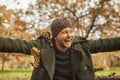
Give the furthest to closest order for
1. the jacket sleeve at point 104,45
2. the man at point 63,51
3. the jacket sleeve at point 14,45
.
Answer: the jacket sleeve at point 104,45 < the man at point 63,51 < the jacket sleeve at point 14,45

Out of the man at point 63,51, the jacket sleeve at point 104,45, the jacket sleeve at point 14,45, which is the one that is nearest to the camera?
the jacket sleeve at point 14,45

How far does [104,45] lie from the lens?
3635 millimetres

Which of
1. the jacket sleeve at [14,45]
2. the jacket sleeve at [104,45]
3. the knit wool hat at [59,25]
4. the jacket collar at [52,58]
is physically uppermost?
the knit wool hat at [59,25]

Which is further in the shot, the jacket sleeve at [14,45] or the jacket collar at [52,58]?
the jacket collar at [52,58]

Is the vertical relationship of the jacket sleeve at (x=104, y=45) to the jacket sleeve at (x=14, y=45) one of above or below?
below

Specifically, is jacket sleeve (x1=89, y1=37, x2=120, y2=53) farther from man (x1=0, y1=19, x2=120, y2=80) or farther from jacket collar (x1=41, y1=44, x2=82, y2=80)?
jacket collar (x1=41, y1=44, x2=82, y2=80)

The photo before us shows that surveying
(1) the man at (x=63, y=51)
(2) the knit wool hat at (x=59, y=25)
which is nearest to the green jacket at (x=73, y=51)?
(1) the man at (x=63, y=51)

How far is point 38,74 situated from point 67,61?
353mm

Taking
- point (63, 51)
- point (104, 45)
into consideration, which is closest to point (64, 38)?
point (63, 51)

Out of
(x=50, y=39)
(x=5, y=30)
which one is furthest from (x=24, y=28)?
(x=50, y=39)

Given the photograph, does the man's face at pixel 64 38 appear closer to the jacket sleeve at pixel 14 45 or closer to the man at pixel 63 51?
the man at pixel 63 51

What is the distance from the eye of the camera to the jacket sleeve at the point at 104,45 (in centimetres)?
363

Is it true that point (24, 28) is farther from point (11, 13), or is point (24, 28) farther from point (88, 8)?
point (88, 8)

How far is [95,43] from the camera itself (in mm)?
3627
